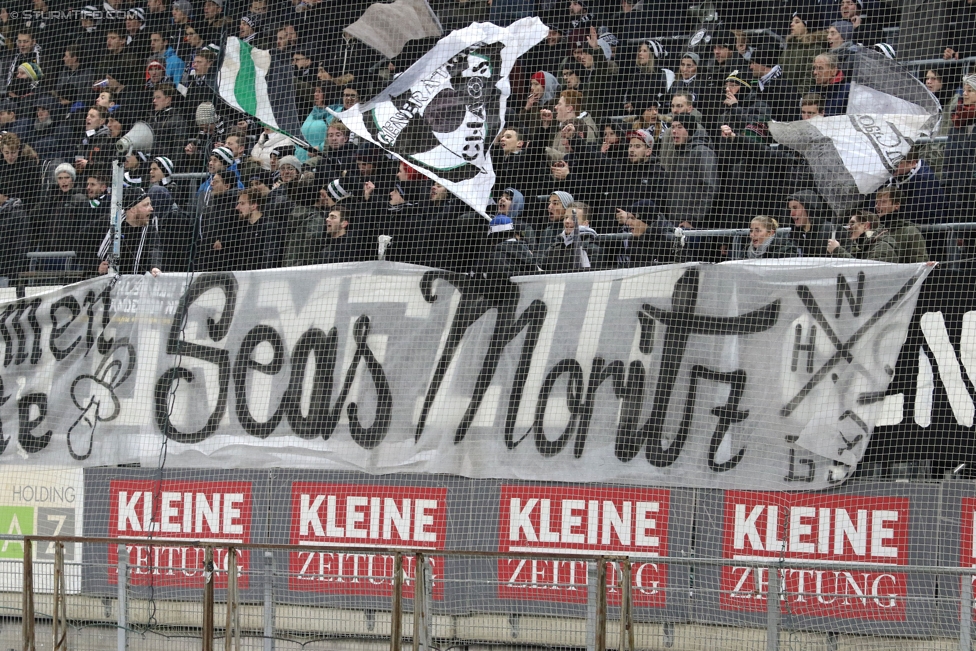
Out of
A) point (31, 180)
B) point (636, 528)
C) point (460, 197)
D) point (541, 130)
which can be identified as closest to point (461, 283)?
point (460, 197)

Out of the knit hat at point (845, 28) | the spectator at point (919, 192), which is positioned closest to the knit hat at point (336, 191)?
the knit hat at point (845, 28)

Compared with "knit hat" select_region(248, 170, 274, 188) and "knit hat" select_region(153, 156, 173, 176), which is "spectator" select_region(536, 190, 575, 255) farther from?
"knit hat" select_region(153, 156, 173, 176)

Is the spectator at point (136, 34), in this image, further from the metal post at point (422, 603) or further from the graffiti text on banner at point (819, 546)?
the graffiti text on banner at point (819, 546)

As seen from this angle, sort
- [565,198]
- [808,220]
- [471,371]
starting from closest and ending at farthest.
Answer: [808,220]
[471,371]
[565,198]

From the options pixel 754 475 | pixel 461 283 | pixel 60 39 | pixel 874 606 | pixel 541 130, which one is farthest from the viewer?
pixel 60 39

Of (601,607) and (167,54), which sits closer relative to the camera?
(601,607)

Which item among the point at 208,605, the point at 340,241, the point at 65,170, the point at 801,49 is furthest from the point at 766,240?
the point at 65,170

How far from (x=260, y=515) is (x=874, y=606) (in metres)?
4.44

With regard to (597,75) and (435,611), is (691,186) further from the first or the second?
(435,611)

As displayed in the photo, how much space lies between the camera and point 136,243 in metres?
10.5

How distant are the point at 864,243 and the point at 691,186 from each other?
1345 millimetres

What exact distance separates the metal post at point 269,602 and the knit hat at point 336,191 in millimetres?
3098

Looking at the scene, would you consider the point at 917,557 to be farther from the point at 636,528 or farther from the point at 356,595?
the point at 356,595

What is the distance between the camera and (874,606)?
25.8 feet
